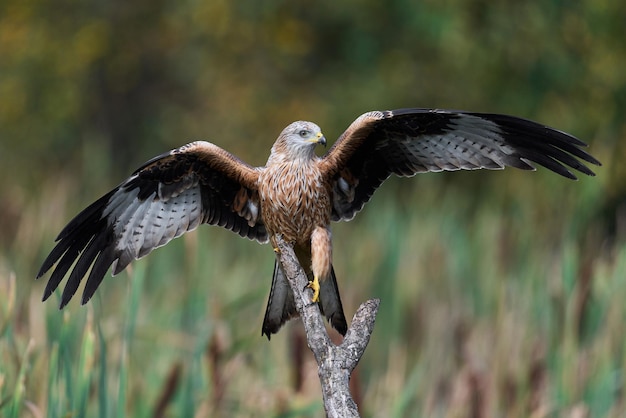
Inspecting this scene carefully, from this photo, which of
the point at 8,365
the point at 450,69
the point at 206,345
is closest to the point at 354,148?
the point at 206,345

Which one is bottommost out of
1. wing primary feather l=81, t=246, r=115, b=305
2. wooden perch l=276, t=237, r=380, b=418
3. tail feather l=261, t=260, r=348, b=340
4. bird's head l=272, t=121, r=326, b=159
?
wooden perch l=276, t=237, r=380, b=418

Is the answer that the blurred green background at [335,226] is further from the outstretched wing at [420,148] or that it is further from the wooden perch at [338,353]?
the wooden perch at [338,353]

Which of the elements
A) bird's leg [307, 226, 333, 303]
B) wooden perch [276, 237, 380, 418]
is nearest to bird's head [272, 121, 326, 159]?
bird's leg [307, 226, 333, 303]

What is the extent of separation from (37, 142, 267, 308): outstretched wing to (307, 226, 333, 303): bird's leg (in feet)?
1.26

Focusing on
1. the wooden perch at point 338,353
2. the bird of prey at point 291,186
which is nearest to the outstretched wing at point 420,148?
the bird of prey at point 291,186

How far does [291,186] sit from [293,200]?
8cm

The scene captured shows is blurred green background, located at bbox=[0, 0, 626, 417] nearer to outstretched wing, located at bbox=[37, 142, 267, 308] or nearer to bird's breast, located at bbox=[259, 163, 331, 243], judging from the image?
outstretched wing, located at bbox=[37, 142, 267, 308]

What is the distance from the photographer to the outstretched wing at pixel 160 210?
12.4 ft

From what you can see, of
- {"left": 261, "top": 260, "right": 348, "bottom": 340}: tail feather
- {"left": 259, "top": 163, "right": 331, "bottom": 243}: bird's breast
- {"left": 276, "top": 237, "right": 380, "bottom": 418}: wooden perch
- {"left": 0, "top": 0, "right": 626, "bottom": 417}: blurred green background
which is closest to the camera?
{"left": 276, "top": 237, "right": 380, "bottom": 418}: wooden perch

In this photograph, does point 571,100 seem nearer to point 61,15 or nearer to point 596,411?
point 596,411

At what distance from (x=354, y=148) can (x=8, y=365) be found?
1.71 m

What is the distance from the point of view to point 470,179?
12.0 metres

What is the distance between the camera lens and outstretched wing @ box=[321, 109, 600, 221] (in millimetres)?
3625

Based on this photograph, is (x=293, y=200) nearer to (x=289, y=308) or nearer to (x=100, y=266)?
(x=289, y=308)
